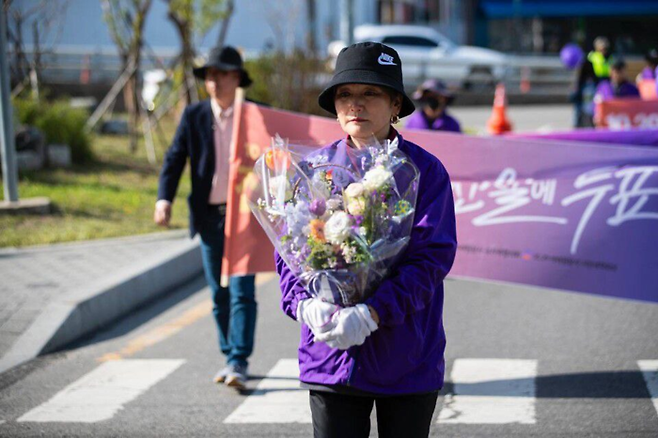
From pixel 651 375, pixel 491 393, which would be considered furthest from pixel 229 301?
pixel 651 375

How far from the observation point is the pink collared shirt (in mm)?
6418

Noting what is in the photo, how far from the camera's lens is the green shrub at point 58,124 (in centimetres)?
1458

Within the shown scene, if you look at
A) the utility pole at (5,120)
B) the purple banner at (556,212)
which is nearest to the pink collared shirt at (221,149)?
the purple banner at (556,212)

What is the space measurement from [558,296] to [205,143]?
12.3 ft

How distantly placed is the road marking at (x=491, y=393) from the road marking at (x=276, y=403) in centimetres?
82

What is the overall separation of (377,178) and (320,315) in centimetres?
47

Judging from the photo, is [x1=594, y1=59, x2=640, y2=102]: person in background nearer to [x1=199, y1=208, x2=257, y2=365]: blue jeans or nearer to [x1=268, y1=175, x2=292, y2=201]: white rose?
[x1=199, y1=208, x2=257, y2=365]: blue jeans

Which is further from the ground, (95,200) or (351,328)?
(351,328)

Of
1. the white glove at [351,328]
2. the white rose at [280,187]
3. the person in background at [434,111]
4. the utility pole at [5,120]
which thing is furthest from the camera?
the utility pole at [5,120]

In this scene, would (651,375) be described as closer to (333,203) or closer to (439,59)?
(333,203)

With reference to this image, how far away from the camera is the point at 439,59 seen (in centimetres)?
3372

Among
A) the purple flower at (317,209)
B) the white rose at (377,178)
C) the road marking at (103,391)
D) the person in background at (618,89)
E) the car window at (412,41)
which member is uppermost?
the white rose at (377,178)

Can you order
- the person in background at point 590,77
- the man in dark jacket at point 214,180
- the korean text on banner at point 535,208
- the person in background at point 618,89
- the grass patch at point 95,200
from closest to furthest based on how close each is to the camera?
the man in dark jacket at point 214,180 < the korean text on banner at point 535,208 < the grass patch at point 95,200 < the person in background at point 618,89 < the person in background at point 590,77

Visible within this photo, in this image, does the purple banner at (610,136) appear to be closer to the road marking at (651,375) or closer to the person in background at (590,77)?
the road marking at (651,375)
